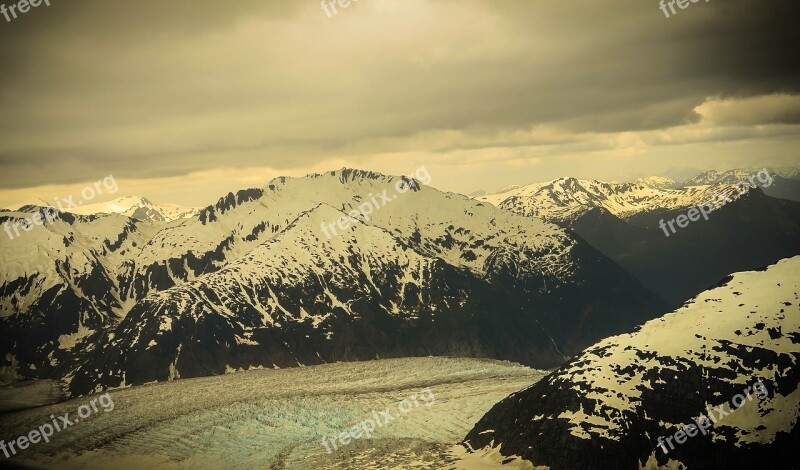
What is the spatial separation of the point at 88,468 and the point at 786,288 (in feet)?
519

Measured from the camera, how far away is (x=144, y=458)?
6929 inches

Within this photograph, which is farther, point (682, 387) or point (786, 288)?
point (786, 288)

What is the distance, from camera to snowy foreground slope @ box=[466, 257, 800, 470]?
124062 mm

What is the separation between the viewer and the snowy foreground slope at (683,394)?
124m

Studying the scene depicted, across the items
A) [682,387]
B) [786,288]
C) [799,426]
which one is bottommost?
[799,426]

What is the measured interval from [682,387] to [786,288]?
32534 mm

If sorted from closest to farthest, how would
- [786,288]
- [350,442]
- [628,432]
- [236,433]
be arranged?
1. [628,432]
2. [786,288]
3. [350,442]
4. [236,433]

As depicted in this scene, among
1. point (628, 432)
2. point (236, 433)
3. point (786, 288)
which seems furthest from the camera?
point (236, 433)

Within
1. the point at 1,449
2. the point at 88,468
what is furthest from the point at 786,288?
the point at 1,449

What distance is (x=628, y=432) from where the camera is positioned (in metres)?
129

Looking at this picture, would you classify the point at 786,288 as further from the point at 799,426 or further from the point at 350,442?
the point at 350,442

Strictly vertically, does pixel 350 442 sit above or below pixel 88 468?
below

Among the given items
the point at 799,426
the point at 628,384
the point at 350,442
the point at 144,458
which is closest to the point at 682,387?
the point at 628,384

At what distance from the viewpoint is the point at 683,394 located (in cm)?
13312
